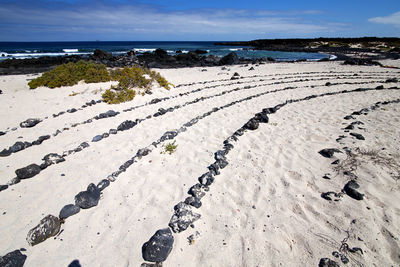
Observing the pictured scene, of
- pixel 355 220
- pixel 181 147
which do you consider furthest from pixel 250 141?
pixel 355 220

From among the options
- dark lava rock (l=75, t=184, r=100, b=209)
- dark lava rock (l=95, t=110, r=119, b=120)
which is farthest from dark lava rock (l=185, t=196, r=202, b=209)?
dark lava rock (l=95, t=110, r=119, b=120)

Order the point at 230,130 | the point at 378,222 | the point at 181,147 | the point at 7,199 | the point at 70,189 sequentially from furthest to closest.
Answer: the point at 230,130, the point at 181,147, the point at 70,189, the point at 7,199, the point at 378,222

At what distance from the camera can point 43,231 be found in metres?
3.09

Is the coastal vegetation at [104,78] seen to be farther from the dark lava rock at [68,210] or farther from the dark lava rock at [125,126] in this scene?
the dark lava rock at [68,210]

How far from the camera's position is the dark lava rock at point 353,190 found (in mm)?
3677

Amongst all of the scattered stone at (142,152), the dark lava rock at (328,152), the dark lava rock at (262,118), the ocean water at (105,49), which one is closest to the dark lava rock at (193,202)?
the scattered stone at (142,152)

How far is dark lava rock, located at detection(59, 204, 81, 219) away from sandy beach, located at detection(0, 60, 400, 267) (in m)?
0.10

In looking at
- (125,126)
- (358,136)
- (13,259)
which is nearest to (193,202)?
(13,259)

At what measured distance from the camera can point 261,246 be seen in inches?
116

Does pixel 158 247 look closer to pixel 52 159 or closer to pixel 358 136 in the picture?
pixel 52 159

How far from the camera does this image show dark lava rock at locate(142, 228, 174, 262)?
2.79 meters

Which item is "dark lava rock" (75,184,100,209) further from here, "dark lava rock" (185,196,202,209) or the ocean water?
the ocean water

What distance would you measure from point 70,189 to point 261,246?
12.5 ft

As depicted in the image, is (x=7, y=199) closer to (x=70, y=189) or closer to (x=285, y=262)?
(x=70, y=189)
